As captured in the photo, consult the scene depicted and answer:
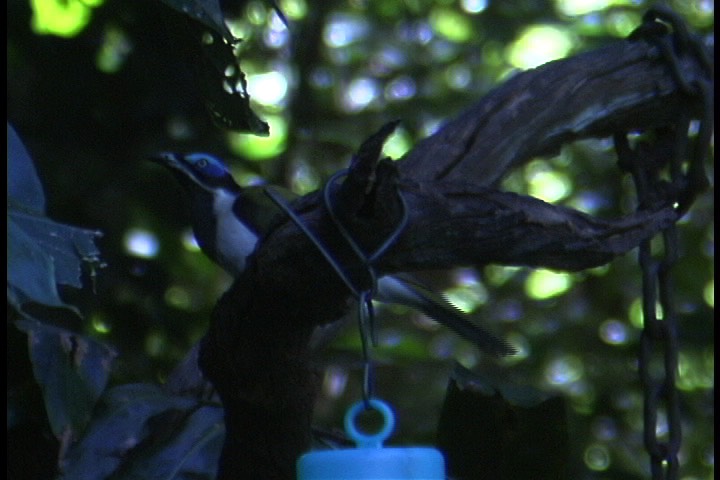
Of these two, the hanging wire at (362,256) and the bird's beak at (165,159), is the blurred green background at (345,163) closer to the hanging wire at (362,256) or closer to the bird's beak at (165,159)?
the bird's beak at (165,159)

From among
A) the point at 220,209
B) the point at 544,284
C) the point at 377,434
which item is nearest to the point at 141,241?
the point at 220,209

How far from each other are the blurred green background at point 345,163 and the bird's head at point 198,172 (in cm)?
20

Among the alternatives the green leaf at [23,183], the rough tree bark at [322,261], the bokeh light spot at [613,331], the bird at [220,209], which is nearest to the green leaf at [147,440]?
the rough tree bark at [322,261]

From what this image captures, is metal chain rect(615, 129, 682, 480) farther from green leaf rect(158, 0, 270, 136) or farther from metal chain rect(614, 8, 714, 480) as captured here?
green leaf rect(158, 0, 270, 136)

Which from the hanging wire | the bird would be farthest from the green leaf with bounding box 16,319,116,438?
the bird

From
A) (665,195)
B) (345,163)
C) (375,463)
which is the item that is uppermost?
(345,163)

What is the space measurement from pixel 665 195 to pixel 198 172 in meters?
1.34

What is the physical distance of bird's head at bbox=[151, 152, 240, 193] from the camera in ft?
8.72

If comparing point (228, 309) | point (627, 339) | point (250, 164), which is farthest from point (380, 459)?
point (627, 339)

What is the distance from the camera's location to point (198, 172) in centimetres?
271

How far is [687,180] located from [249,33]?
204cm

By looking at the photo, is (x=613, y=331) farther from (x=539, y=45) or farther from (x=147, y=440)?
(x=147, y=440)

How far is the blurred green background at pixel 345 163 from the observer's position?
2.76m

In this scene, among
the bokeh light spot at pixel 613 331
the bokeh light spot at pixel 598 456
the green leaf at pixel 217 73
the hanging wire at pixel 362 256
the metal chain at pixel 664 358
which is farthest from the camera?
the bokeh light spot at pixel 613 331
